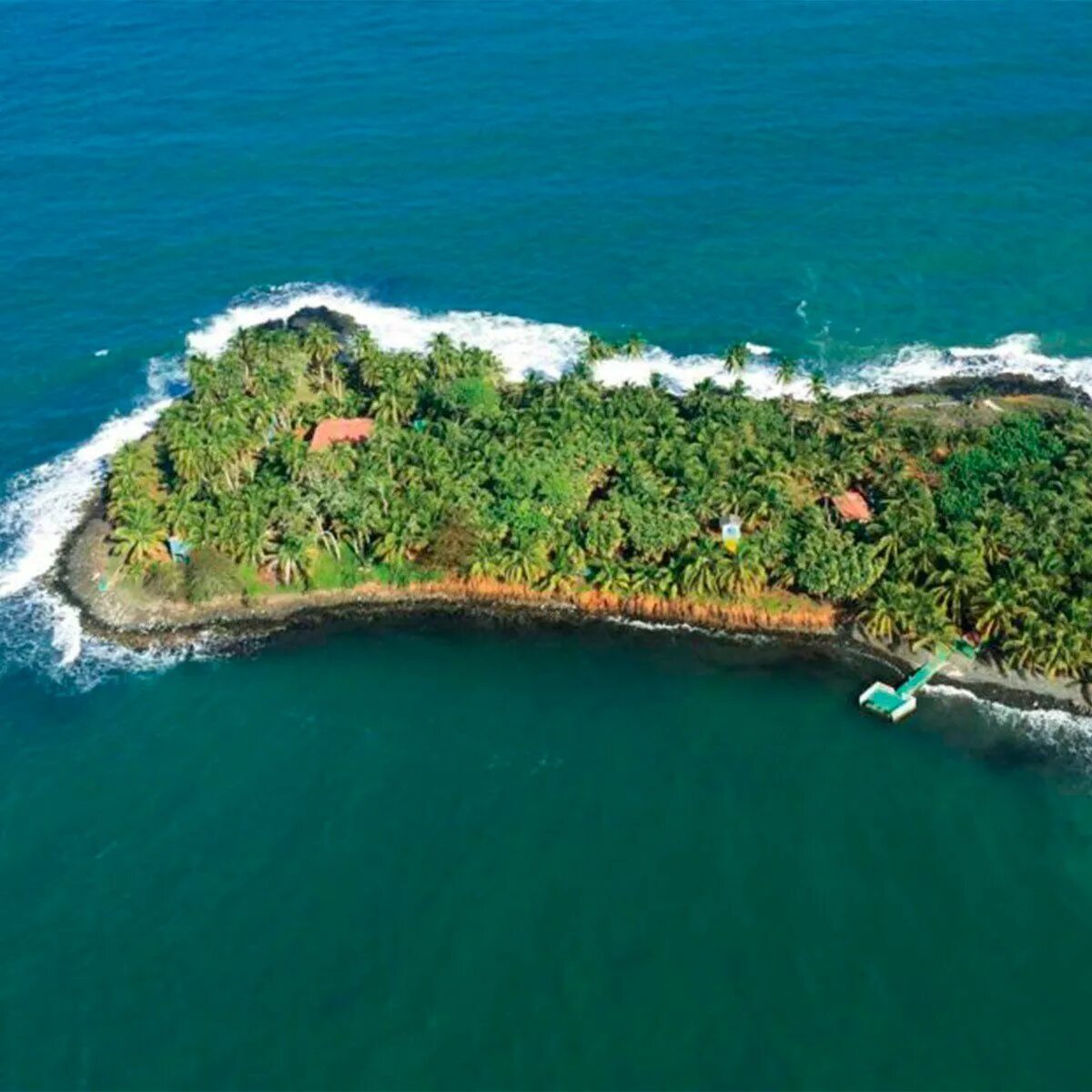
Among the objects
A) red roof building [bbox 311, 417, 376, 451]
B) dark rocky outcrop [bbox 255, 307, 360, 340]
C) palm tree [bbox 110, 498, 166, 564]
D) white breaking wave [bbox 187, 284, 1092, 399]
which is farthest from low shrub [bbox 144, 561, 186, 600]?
dark rocky outcrop [bbox 255, 307, 360, 340]

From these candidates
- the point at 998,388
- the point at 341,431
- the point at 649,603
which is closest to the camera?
the point at 649,603

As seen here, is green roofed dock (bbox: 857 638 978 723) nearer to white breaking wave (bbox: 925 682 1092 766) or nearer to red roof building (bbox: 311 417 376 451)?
white breaking wave (bbox: 925 682 1092 766)

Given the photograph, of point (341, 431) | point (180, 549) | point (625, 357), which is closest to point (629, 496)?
point (341, 431)

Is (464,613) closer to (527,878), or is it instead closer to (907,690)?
(527,878)

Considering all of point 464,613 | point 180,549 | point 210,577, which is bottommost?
point 464,613

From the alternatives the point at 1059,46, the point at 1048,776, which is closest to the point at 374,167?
the point at 1059,46

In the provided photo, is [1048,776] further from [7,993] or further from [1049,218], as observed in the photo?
[1049,218]
